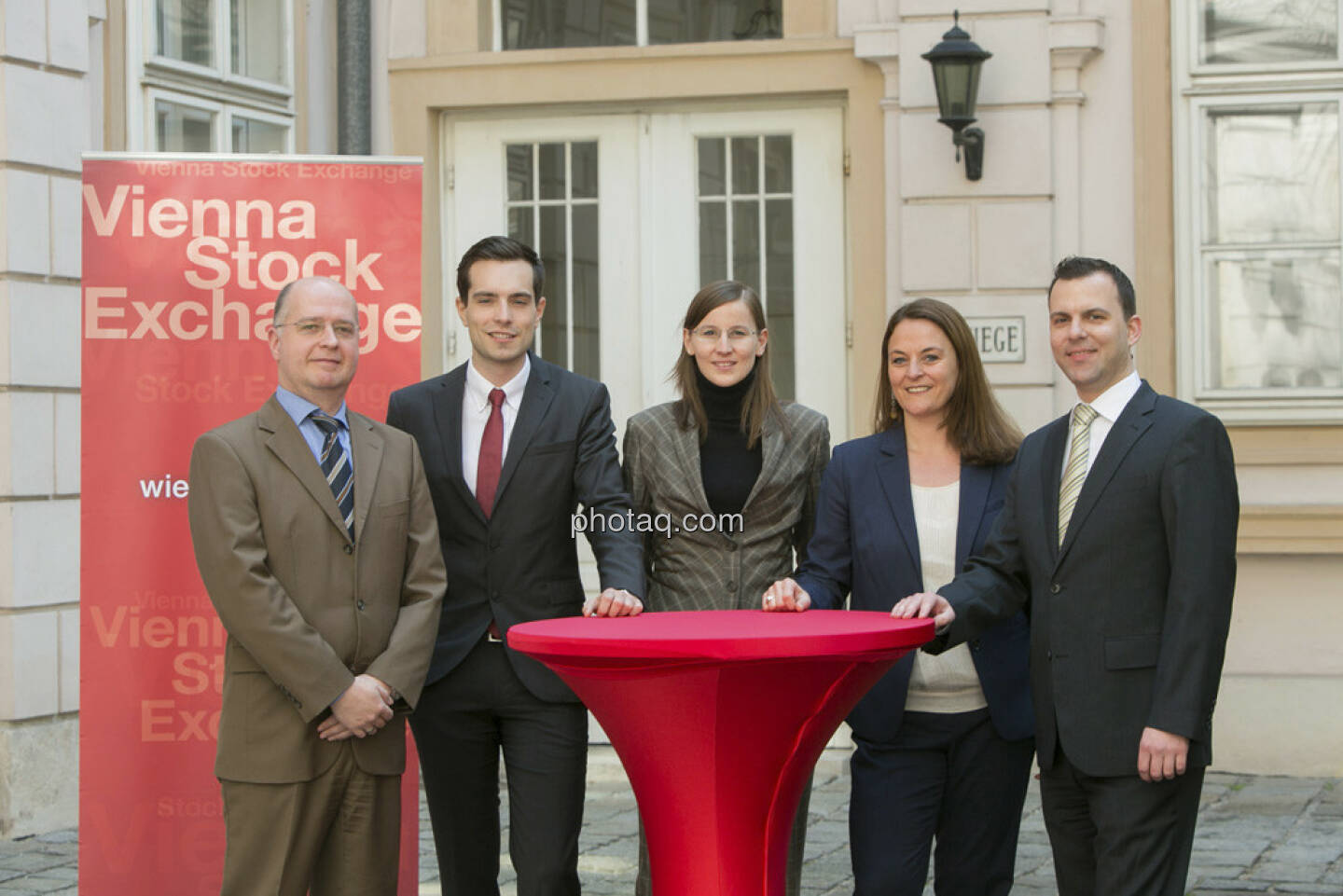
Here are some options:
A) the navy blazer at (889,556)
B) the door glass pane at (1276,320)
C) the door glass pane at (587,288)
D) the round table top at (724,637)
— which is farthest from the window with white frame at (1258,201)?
the round table top at (724,637)

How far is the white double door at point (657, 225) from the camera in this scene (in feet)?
24.8

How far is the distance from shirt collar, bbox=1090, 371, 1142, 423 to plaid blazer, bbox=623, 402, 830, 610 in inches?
34.2

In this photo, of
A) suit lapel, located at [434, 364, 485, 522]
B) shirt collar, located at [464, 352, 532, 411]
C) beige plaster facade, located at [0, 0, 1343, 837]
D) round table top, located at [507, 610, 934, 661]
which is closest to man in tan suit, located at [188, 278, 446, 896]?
suit lapel, located at [434, 364, 485, 522]

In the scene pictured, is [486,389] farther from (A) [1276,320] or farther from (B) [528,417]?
A: (A) [1276,320]

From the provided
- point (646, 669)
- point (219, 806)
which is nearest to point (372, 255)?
point (219, 806)

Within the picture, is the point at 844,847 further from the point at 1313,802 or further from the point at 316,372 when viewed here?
the point at 316,372

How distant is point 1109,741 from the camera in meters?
3.43

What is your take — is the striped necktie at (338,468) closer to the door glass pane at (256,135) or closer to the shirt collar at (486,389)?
the shirt collar at (486,389)

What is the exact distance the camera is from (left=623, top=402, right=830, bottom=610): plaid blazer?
4156 mm

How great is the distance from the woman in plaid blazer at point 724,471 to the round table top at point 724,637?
23.8 inches

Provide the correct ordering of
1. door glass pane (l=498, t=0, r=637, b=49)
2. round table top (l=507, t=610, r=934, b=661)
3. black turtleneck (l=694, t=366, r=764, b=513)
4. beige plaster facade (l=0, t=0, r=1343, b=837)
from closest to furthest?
round table top (l=507, t=610, r=934, b=661)
black turtleneck (l=694, t=366, r=764, b=513)
beige plaster facade (l=0, t=0, r=1343, b=837)
door glass pane (l=498, t=0, r=637, b=49)

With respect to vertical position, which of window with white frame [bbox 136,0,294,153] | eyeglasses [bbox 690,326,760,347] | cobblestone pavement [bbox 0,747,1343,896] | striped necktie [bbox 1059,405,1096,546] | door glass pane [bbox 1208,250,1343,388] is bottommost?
cobblestone pavement [bbox 0,747,1343,896]

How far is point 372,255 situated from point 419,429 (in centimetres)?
86

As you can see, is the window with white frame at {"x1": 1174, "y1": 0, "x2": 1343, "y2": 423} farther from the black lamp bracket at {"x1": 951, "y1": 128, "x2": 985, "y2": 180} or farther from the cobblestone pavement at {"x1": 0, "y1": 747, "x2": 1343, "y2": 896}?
the cobblestone pavement at {"x1": 0, "y1": 747, "x2": 1343, "y2": 896}
